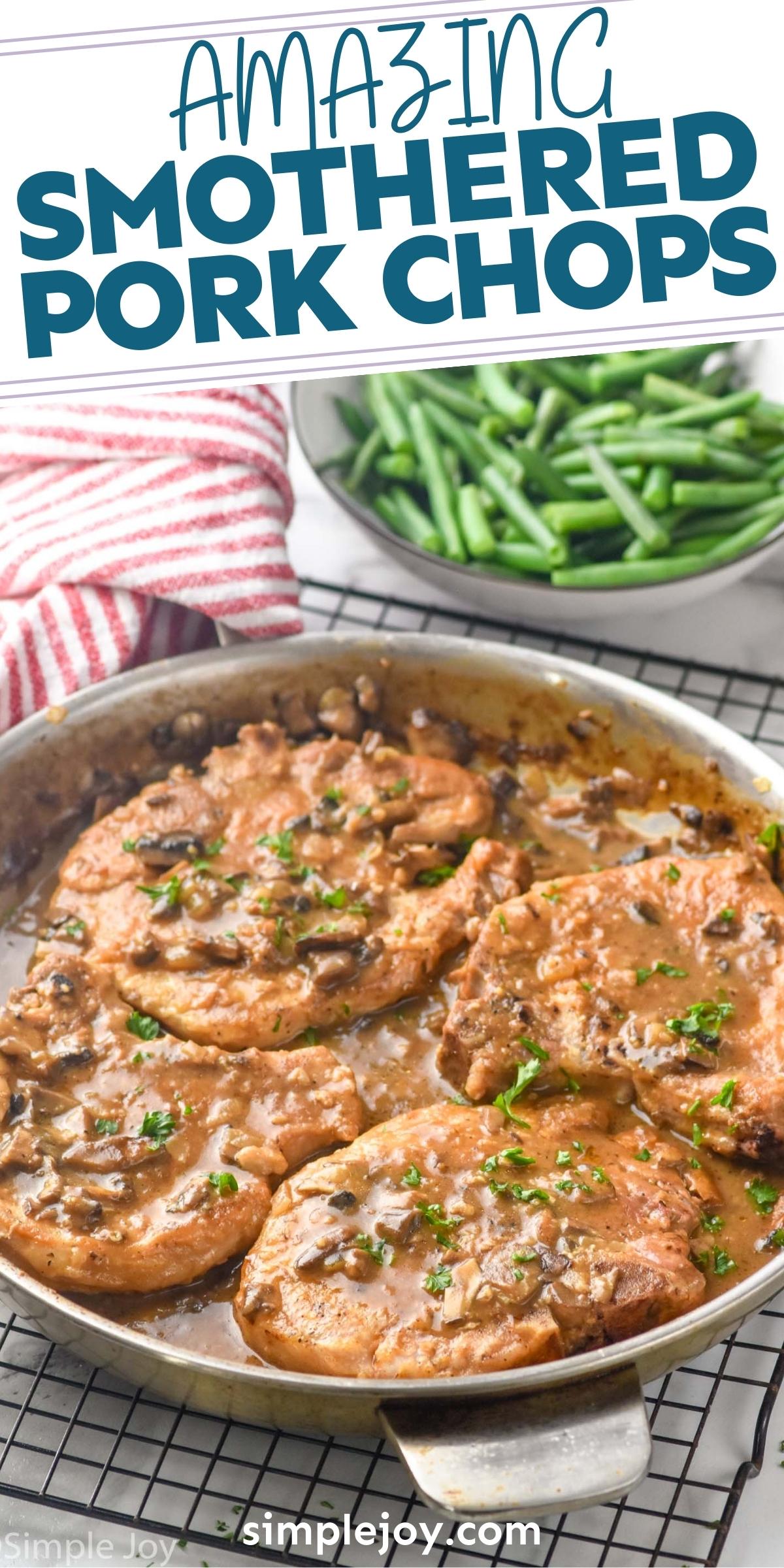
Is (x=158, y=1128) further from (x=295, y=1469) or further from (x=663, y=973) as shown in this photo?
(x=663, y=973)

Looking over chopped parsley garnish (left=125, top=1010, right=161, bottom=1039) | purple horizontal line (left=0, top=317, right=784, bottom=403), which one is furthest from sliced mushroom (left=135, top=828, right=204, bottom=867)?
purple horizontal line (left=0, top=317, right=784, bottom=403)

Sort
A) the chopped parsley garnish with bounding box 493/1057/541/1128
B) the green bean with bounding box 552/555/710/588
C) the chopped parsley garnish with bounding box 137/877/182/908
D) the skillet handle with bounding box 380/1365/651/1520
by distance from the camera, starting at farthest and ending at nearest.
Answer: the green bean with bounding box 552/555/710/588 < the chopped parsley garnish with bounding box 137/877/182/908 < the chopped parsley garnish with bounding box 493/1057/541/1128 < the skillet handle with bounding box 380/1365/651/1520

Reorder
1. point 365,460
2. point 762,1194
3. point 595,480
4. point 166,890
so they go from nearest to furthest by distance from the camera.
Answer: point 762,1194
point 166,890
point 595,480
point 365,460

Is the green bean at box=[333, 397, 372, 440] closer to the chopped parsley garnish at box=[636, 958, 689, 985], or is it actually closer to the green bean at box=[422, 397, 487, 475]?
the green bean at box=[422, 397, 487, 475]

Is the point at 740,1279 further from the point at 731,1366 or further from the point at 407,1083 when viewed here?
the point at 407,1083

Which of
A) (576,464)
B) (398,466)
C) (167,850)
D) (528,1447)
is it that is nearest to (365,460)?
(398,466)

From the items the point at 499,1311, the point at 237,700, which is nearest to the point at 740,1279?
the point at 499,1311
